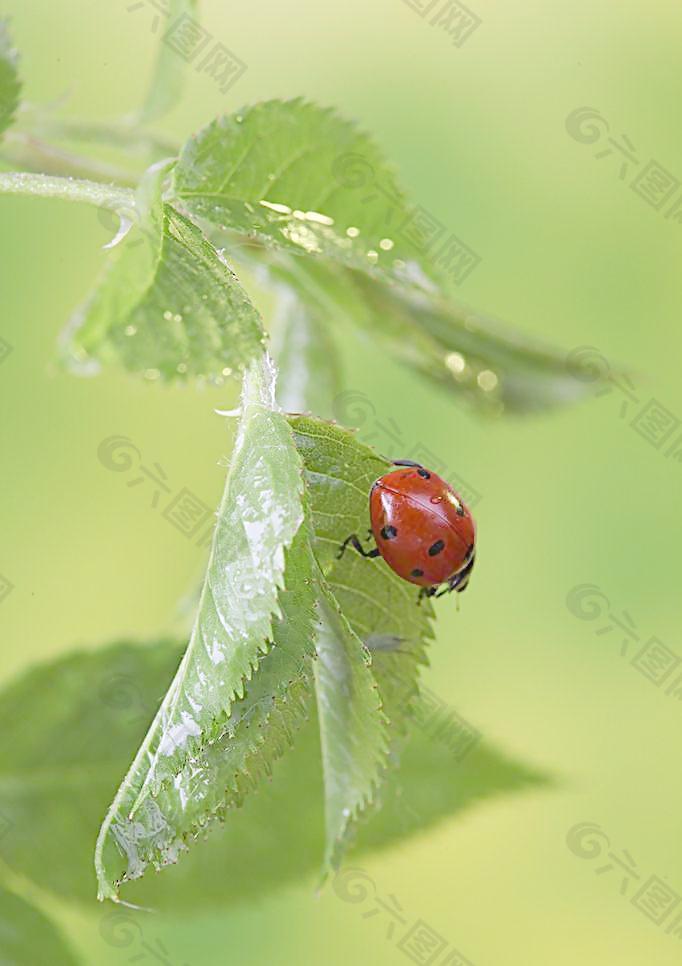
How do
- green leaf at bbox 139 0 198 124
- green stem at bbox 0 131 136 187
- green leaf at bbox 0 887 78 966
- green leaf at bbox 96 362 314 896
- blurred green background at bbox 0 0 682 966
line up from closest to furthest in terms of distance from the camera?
1. green leaf at bbox 96 362 314 896
2. green leaf at bbox 0 887 78 966
3. green stem at bbox 0 131 136 187
4. green leaf at bbox 139 0 198 124
5. blurred green background at bbox 0 0 682 966

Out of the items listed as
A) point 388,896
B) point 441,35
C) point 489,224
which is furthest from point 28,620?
point 441,35

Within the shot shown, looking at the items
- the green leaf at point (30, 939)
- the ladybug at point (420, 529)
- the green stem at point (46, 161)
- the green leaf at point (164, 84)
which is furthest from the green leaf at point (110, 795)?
the green leaf at point (164, 84)

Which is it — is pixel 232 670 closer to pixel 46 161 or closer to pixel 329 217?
pixel 329 217

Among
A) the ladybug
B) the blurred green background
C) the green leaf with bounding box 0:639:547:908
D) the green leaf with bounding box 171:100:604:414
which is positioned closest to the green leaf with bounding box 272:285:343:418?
the green leaf with bounding box 171:100:604:414

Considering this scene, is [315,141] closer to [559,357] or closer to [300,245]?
[300,245]

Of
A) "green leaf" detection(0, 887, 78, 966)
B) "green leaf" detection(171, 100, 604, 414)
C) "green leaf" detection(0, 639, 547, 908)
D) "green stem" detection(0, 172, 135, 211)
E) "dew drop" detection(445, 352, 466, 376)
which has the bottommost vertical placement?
"green leaf" detection(0, 887, 78, 966)

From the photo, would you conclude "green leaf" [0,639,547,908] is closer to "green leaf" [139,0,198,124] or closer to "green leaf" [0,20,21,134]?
"green leaf" [0,20,21,134]

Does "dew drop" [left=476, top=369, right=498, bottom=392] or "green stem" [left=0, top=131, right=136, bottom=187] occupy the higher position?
"dew drop" [left=476, top=369, right=498, bottom=392]
